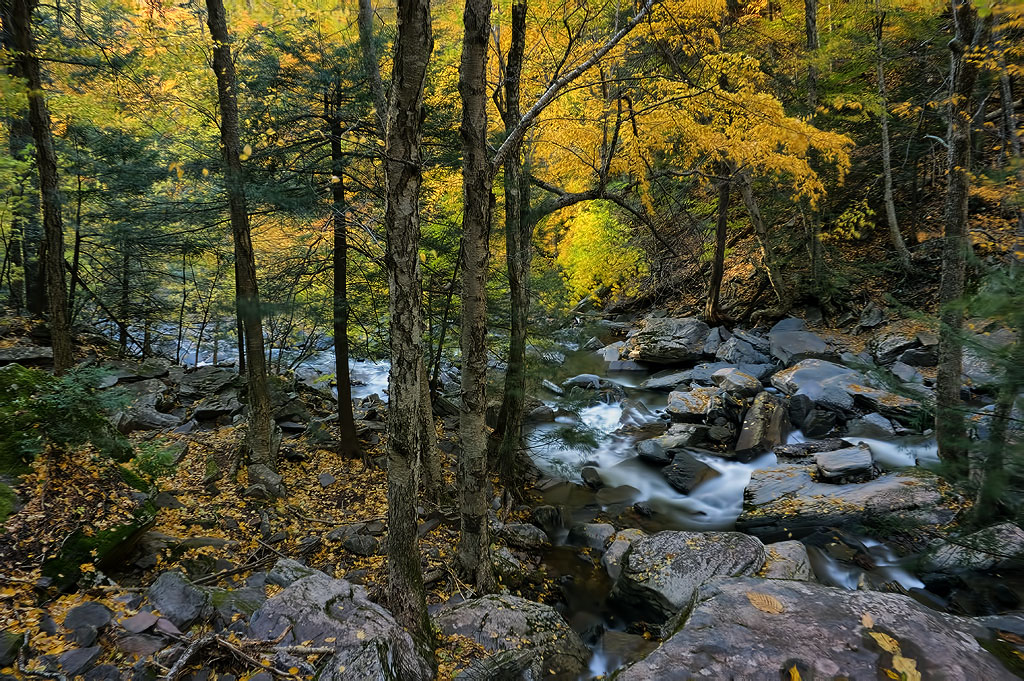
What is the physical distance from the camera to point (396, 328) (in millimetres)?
3752

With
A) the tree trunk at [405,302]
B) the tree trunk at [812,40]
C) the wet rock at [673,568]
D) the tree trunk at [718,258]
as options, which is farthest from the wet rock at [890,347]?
the tree trunk at [405,302]

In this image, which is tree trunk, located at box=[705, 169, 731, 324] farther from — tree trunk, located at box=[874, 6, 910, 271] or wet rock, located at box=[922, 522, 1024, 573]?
wet rock, located at box=[922, 522, 1024, 573]

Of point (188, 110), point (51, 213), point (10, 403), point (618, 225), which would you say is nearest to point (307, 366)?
point (188, 110)

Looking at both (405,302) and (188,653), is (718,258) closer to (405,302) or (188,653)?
(405,302)

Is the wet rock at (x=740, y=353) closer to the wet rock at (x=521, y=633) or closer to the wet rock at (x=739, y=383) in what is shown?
the wet rock at (x=739, y=383)

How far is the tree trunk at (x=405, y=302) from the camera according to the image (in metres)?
3.50

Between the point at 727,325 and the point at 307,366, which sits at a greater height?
the point at 727,325

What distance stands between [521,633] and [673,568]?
91.7 inches

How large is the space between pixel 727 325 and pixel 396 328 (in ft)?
52.2

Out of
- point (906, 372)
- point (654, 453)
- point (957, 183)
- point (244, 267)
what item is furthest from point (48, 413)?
point (906, 372)

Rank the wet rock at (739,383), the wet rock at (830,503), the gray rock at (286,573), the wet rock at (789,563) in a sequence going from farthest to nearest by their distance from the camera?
the wet rock at (739,383) → the wet rock at (830,503) → the wet rock at (789,563) → the gray rock at (286,573)

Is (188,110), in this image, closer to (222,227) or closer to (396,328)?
(222,227)

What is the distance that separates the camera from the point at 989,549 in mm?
5168

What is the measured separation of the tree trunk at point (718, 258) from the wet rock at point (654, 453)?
700cm
